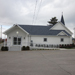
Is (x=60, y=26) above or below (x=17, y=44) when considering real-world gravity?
above

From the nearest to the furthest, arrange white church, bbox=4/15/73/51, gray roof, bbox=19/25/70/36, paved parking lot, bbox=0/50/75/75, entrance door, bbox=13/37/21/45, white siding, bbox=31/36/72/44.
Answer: paved parking lot, bbox=0/50/75/75, white church, bbox=4/15/73/51, entrance door, bbox=13/37/21/45, white siding, bbox=31/36/72/44, gray roof, bbox=19/25/70/36

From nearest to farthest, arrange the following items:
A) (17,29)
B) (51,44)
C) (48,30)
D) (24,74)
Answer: (24,74) < (17,29) < (51,44) < (48,30)

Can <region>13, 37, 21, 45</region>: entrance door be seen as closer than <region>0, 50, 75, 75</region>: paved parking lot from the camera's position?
No

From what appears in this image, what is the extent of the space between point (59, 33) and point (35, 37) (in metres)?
6.05

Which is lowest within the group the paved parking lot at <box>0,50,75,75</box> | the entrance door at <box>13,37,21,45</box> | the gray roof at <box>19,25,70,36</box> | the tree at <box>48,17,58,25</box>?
the paved parking lot at <box>0,50,75,75</box>

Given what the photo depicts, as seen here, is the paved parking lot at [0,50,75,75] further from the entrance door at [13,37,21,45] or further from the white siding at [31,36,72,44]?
the white siding at [31,36,72,44]

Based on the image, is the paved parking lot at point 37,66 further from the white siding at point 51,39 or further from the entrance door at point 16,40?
the white siding at point 51,39

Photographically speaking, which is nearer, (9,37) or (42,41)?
(9,37)

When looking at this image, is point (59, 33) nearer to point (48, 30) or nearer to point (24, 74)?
point (48, 30)

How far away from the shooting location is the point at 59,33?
22062 mm

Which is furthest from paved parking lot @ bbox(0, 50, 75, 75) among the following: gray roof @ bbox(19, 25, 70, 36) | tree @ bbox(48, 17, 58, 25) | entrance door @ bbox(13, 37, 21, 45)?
tree @ bbox(48, 17, 58, 25)

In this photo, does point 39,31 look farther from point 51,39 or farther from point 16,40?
point 16,40

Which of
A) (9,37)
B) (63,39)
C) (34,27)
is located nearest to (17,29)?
(9,37)

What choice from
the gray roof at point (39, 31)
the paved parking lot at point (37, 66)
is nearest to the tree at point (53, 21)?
the gray roof at point (39, 31)
